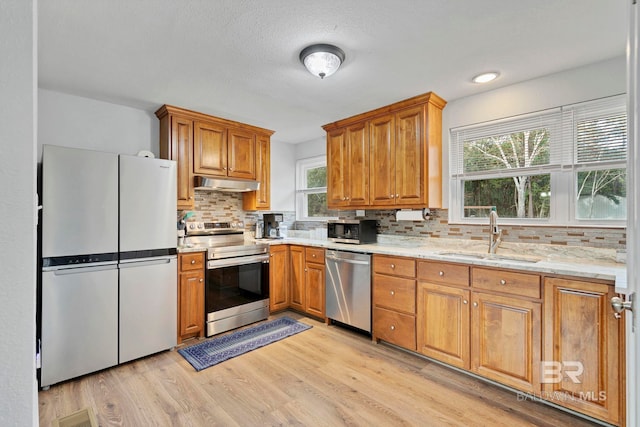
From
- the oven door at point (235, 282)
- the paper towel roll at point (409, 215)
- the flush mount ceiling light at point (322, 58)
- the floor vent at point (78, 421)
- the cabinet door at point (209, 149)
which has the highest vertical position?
the flush mount ceiling light at point (322, 58)

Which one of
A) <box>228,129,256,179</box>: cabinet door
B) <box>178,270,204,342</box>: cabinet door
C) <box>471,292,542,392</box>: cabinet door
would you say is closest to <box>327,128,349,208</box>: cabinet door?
<box>228,129,256,179</box>: cabinet door

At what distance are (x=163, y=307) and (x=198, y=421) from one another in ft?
3.88

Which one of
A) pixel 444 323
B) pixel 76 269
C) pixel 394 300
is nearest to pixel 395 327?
pixel 394 300

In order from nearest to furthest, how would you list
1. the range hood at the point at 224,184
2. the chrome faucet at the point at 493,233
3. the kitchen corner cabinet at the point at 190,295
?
the chrome faucet at the point at 493,233 → the kitchen corner cabinet at the point at 190,295 → the range hood at the point at 224,184

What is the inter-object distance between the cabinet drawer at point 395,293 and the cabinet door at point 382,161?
81 centimetres

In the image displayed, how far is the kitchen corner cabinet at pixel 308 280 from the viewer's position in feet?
11.3

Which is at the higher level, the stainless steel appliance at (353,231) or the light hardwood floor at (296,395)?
the stainless steel appliance at (353,231)

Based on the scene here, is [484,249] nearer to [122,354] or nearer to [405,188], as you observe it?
[405,188]

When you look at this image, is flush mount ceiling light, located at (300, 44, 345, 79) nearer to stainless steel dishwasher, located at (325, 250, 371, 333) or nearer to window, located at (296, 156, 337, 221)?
stainless steel dishwasher, located at (325, 250, 371, 333)

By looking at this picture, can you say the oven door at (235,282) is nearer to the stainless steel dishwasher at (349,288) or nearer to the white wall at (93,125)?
the stainless steel dishwasher at (349,288)

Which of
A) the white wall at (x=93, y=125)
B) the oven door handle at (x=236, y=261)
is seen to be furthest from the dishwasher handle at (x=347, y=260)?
the white wall at (x=93, y=125)

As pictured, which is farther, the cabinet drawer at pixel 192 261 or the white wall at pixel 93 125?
the cabinet drawer at pixel 192 261

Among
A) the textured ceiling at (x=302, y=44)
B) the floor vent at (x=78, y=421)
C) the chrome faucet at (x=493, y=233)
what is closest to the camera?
the floor vent at (x=78, y=421)

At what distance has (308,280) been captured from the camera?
3586 millimetres
